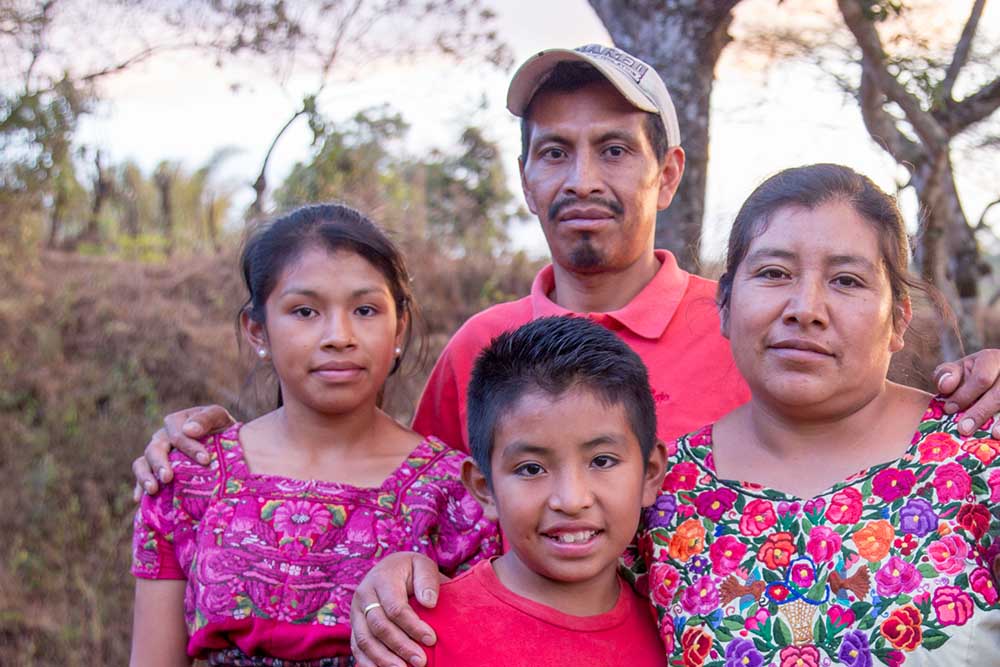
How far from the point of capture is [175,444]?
2725 mm

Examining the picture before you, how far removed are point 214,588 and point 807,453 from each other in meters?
1.39

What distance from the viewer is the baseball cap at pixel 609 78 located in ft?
9.66

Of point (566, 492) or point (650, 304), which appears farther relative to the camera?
point (650, 304)

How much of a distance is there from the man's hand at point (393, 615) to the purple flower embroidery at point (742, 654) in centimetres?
58

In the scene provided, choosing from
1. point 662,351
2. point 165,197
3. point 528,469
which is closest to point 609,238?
point 662,351

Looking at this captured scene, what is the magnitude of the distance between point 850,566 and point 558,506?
1.89 ft

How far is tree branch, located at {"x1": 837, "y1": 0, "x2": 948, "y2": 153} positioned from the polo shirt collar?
2314mm

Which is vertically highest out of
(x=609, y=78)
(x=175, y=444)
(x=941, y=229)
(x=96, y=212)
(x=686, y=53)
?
(x=96, y=212)

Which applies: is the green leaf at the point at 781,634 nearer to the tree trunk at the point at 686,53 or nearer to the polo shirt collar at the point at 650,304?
the polo shirt collar at the point at 650,304

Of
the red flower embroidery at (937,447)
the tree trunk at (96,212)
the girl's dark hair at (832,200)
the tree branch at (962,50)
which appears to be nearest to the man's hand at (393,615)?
the girl's dark hair at (832,200)

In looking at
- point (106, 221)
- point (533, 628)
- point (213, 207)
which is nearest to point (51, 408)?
A: point (106, 221)

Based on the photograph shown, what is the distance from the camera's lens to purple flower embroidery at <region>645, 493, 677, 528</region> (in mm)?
2270

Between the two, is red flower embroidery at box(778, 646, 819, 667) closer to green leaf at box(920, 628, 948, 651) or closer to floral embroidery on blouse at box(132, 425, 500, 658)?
green leaf at box(920, 628, 948, 651)

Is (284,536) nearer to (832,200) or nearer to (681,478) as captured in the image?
(681,478)
